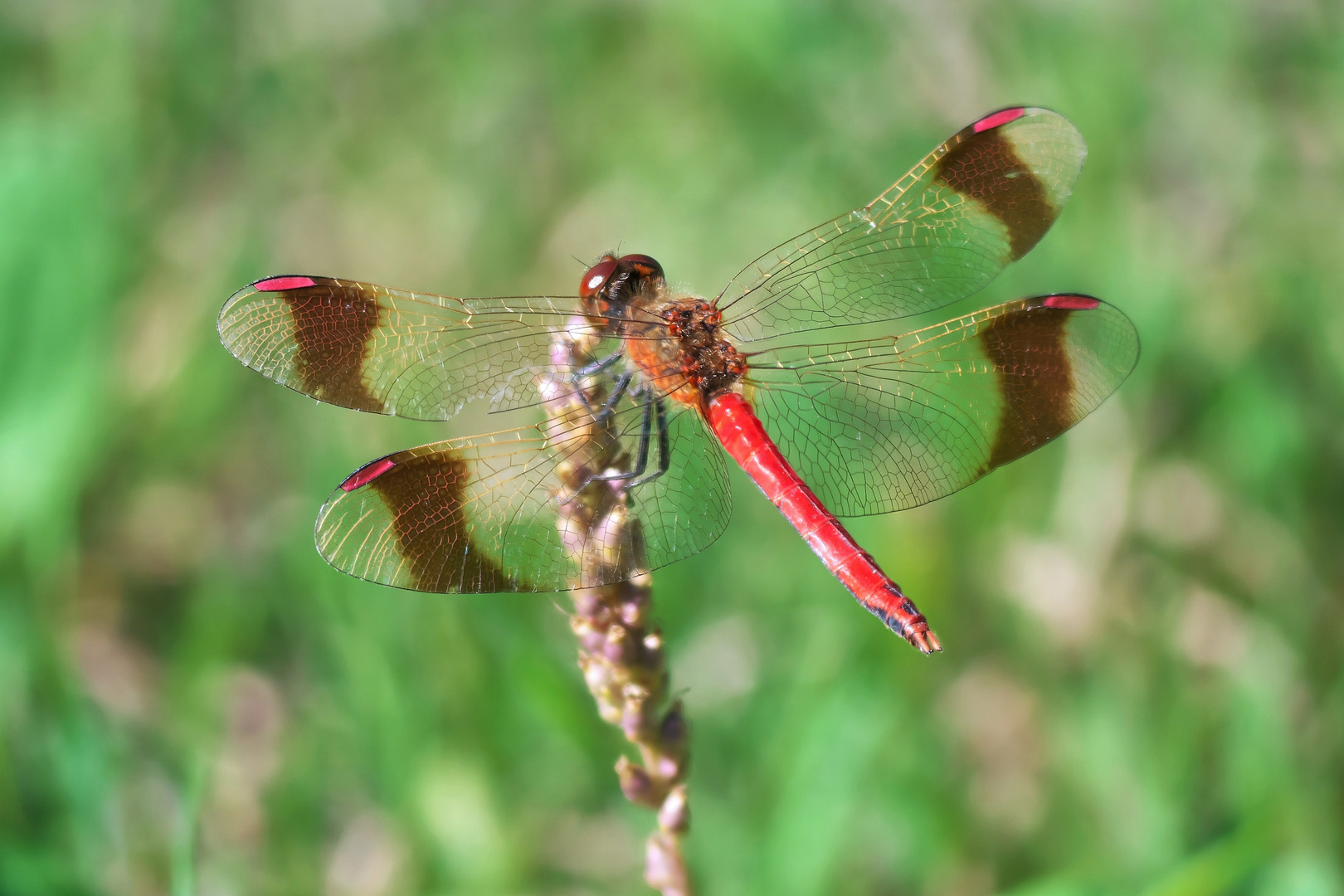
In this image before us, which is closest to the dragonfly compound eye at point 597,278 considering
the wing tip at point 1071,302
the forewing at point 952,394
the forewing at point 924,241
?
the forewing at point 924,241

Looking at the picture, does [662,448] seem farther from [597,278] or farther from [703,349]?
[597,278]

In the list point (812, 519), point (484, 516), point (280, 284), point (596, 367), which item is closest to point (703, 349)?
point (812, 519)

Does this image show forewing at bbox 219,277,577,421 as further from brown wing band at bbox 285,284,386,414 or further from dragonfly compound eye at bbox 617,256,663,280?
dragonfly compound eye at bbox 617,256,663,280

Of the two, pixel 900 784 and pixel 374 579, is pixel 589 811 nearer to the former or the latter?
pixel 900 784

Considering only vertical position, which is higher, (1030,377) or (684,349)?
(684,349)

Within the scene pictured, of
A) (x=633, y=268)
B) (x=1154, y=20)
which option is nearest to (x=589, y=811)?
(x=633, y=268)

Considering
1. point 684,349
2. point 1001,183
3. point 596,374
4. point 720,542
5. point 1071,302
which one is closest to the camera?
point 596,374

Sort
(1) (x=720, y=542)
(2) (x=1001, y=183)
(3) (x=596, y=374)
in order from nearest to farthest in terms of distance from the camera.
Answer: (3) (x=596, y=374)
(2) (x=1001, y=183)
(1) (x=720, y=542)

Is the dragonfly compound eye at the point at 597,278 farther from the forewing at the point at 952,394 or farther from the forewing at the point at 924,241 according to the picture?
the forewing at the point at 952,394
